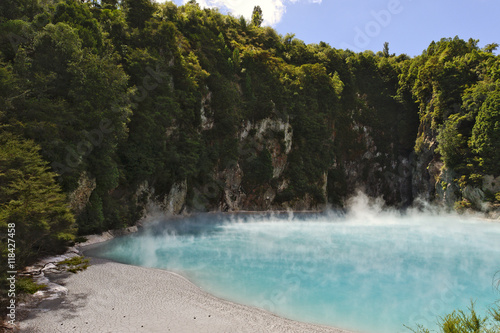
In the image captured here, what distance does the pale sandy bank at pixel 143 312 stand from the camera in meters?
7.76

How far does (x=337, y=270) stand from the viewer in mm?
14594

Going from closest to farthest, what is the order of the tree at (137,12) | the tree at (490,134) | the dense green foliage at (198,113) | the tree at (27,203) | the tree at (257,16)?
the tree at (27,203) < the dense green foliage at (198,113) < the tree at (137,12) < the tree at (490,134) < the tree at (257,16)

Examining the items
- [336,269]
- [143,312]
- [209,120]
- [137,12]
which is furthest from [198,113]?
[143,312]

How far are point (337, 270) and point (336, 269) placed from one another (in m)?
0.16

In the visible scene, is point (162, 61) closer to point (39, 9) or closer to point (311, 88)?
point (39, 9)

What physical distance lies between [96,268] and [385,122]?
59.8 metres

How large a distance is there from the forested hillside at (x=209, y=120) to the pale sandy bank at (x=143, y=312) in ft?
10.2

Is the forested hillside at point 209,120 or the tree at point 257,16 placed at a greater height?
the tree at point 257,16

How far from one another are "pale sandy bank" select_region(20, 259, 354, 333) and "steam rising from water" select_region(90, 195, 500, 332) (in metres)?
1.17

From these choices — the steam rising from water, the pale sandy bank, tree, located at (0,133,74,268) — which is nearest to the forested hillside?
tree, located at (0,133,74,268)

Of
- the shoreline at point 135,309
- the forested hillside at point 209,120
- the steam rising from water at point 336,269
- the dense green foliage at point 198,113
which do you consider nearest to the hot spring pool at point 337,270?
the steam rising from water at point 336,269

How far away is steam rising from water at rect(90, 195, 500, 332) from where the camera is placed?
398 inches

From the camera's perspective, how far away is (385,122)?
59.2m

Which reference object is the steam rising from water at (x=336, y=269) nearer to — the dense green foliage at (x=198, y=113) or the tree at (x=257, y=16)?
the dense green foliage at (x=198, y=113)
